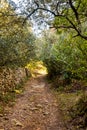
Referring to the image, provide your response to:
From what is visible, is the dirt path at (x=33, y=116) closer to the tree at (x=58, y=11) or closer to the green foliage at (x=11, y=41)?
the green foliage at (x=11, y=41)

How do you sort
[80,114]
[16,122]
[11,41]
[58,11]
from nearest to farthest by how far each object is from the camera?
[58,11] < [80,114] < [16,122] < [11,41]

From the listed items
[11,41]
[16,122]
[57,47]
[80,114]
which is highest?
[11,41]

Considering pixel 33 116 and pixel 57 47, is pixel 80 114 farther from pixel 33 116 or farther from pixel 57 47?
pixel 57 47

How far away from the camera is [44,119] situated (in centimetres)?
1106

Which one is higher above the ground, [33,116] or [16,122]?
Result: [16,122]

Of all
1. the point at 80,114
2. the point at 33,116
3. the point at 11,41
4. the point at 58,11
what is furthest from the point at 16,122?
the point at 11,41

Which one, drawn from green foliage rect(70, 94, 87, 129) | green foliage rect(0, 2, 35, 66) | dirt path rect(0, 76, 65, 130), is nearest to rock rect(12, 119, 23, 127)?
dirt path rect(0, 76, 65, 130)

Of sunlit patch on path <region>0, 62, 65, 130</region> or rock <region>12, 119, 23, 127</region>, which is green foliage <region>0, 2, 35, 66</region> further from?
rock <region>12, 119, 23, 127</region>

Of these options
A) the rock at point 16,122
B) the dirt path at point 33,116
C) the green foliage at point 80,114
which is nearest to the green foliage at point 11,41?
the dirt path at point 33,116

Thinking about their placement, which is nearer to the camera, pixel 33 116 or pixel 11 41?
pixel 33 116

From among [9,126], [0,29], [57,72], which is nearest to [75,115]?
[9,126]

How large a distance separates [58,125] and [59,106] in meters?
3.18

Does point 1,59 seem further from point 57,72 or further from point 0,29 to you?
point 57,72

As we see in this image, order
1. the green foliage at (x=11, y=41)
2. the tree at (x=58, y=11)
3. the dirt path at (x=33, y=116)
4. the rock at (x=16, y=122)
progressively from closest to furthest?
the tree at (x=58, y=11) < the dirt path at (x=33, y=116) < the rock at (x=16, y=122) < the green foliage at (x=11, y=41)
